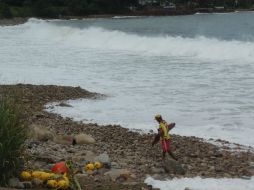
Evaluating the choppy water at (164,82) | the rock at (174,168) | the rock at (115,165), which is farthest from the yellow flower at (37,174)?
the choppy water at (164,82)

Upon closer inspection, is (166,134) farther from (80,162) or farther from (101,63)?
(101,63)

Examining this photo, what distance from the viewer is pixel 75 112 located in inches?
642

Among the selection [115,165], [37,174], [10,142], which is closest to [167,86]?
[115,165]

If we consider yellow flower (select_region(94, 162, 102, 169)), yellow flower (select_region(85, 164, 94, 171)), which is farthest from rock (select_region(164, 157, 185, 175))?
yellow flower (select_region(85, 164, 94, 171))

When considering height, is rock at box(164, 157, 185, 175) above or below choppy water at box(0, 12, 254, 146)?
above

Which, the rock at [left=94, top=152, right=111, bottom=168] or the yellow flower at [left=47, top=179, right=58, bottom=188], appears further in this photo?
the rock at [left=94, top=152, right=111, bottom=168]

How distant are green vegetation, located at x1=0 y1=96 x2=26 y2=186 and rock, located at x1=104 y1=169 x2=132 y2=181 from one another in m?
1.61

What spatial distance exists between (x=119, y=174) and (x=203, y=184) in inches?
49.1

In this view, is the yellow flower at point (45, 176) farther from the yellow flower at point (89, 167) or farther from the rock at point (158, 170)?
the rock at point (158, 170)

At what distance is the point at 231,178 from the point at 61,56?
28.5m

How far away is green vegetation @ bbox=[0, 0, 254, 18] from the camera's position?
13350cm

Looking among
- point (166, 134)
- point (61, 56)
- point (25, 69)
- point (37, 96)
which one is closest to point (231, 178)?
point (166, 134)

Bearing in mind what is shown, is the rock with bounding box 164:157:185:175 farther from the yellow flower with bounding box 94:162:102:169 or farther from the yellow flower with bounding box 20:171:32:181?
the yellow flower with bounding box 20:171:32:181

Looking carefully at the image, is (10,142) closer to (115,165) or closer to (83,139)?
(115,165)
